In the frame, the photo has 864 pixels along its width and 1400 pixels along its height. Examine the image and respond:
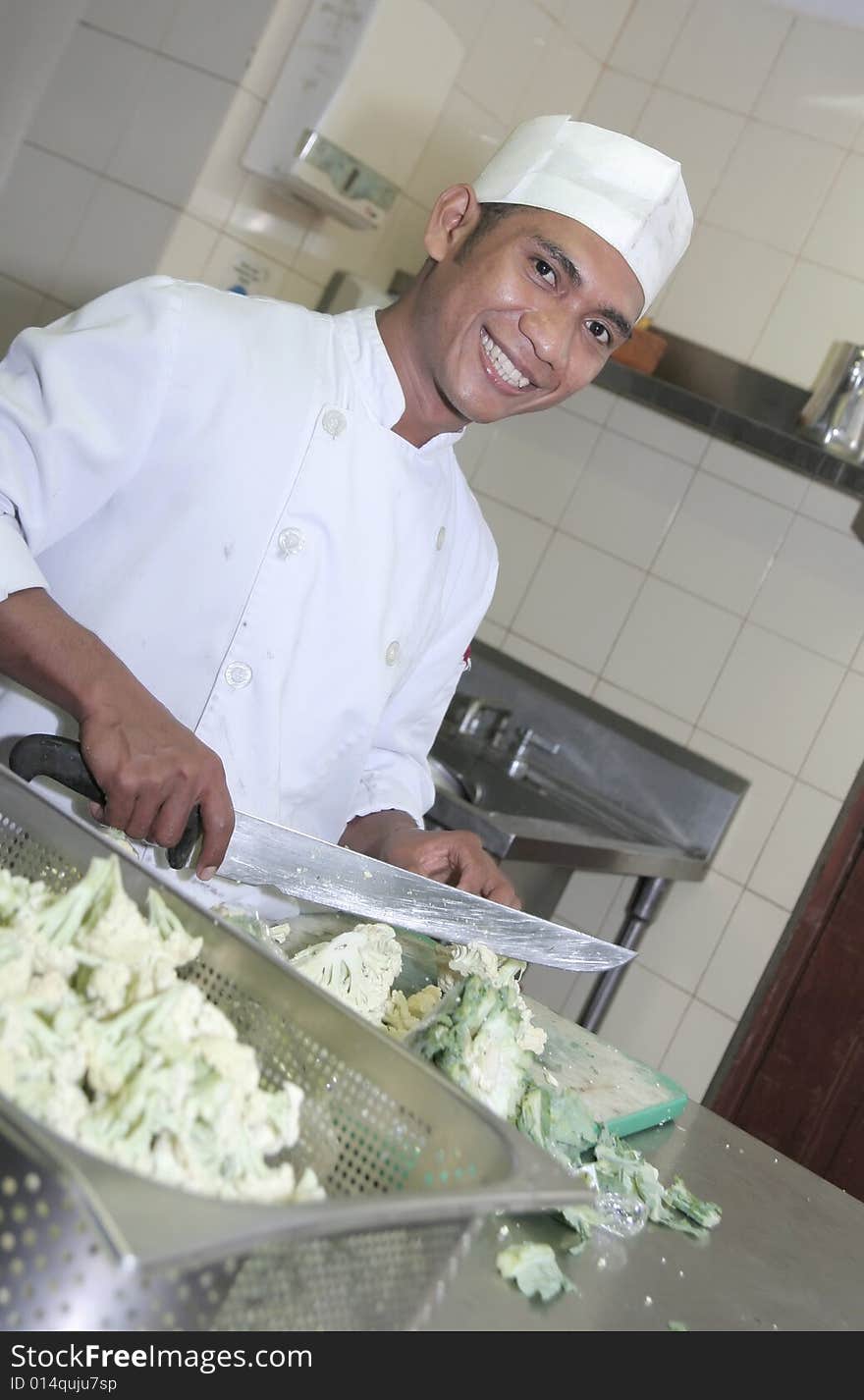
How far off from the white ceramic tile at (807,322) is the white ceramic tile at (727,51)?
49 cm

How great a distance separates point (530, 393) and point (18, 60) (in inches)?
71.8

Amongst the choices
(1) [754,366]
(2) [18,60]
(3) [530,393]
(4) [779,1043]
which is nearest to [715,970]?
(4) [779,1043]

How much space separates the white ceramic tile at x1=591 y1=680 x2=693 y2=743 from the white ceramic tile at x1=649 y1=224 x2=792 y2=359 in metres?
0.89

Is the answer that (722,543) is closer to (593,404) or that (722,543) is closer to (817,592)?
(817,592)

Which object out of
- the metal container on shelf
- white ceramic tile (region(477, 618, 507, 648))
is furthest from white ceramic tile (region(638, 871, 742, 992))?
the metal container on shelf

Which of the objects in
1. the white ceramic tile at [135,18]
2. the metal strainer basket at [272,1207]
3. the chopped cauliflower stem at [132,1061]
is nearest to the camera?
the metal strainer basket at [272,1207]

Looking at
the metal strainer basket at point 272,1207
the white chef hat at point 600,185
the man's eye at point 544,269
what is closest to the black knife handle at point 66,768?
the metal strainer basket at point 272,1207

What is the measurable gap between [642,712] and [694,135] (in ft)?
4.83

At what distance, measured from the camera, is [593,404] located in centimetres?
343

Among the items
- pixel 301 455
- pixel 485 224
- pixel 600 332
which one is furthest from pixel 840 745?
pixel 301 455

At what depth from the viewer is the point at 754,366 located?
3.28 meters

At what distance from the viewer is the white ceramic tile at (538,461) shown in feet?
11.3

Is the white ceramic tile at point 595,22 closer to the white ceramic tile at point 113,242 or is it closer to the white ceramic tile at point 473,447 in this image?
the white ceramic tile at point 473,447

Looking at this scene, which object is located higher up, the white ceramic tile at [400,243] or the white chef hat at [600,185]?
the white ceramic tile at [400,243]
